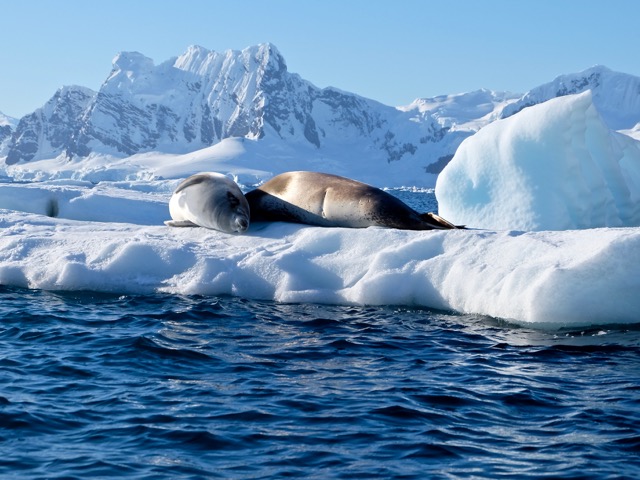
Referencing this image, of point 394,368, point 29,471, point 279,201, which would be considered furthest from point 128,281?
point 29,471

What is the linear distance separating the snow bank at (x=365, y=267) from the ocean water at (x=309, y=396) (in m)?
0.30

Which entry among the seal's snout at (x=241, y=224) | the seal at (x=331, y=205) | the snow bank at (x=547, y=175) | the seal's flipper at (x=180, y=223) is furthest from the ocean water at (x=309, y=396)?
the snow bank at (x=547, y=175)

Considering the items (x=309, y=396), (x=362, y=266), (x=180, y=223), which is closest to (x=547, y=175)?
(x=362, y=266)

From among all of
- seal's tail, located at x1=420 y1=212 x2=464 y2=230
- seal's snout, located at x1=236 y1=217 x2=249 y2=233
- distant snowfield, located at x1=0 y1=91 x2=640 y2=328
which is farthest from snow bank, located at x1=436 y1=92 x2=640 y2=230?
seal's snout, located at x1=236 y1=217 x2=249 y2=233

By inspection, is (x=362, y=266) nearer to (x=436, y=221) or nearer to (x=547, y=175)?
(x=436, y=221)

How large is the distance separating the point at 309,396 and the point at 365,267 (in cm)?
369

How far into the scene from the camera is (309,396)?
6023 millimetres

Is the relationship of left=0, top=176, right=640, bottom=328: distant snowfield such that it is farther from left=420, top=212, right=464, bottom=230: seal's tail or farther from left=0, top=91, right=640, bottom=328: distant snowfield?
left=420, top=212, right=464, bottom=230: seal's tail

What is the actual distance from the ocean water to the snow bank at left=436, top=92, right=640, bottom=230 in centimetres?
676

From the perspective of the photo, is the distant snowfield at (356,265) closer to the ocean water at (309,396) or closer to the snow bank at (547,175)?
the ocean water at (309,396)

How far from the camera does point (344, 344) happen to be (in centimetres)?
755

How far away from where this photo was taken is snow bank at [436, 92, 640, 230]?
49.2 feet

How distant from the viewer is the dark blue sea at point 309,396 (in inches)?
192

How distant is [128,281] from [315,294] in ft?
7.23
